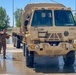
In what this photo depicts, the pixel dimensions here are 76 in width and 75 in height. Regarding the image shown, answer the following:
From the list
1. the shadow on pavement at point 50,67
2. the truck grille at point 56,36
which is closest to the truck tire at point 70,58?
the shadow on pavement at point 50,67

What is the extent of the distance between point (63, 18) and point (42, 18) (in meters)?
0.94

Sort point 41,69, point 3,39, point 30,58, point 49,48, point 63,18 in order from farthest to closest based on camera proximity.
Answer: point 3,39 → point 30,58 → point 63,18 → point 41,69 → point 49,48

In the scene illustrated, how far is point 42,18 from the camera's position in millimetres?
12328

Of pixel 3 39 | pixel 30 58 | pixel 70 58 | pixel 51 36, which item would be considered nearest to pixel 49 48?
pixel 51 36

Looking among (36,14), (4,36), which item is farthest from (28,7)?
(36,14)

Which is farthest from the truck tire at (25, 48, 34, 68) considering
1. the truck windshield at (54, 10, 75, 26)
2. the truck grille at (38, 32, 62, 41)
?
the truck windshield at (54, 10, 75, 26)

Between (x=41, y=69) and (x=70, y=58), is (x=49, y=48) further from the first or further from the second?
(x=70, y=58)

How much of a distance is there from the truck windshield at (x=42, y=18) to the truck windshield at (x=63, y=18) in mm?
307

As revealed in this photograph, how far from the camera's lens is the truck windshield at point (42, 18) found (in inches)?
480

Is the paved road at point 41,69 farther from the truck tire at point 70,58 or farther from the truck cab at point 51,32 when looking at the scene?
the truck cab at point 51,32

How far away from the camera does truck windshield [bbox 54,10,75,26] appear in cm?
1227

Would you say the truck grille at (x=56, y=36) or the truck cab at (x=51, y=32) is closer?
the truck cab at (x=51, y=32)

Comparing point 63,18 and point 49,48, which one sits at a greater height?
point 63,18

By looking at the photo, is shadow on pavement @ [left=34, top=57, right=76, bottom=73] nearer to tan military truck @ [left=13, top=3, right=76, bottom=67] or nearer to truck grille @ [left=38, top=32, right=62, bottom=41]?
tan military truck @ [left=13, top=3, right=76, bottom=67]
